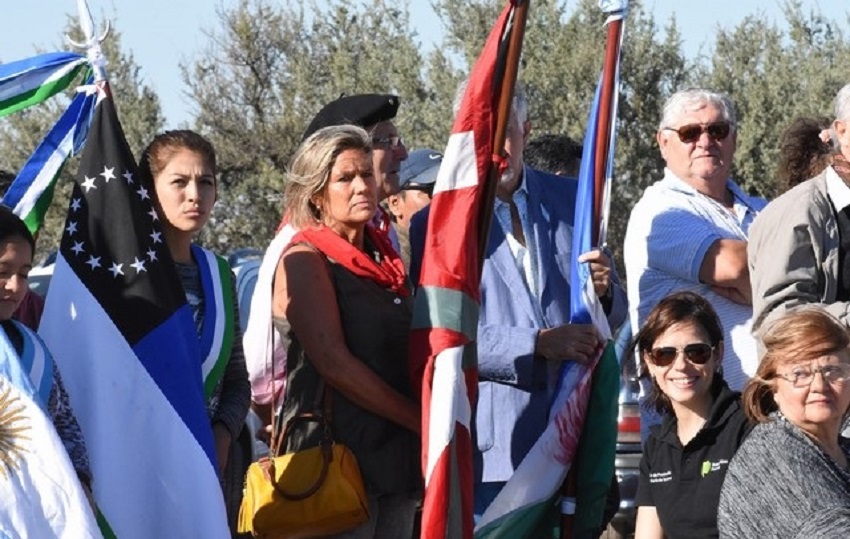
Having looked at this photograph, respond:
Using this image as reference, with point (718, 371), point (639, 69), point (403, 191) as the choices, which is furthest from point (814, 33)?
point (718, 371)

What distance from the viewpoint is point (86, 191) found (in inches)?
218

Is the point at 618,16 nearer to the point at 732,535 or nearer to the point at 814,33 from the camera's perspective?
the point at 732,535

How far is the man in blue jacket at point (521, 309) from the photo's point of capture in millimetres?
6125

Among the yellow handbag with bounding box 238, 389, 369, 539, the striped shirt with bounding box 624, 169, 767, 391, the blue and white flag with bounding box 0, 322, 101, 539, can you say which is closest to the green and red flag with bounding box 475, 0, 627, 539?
the striped shirt with bounding box 624, 169, 767, 391

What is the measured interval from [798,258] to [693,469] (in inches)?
30.6

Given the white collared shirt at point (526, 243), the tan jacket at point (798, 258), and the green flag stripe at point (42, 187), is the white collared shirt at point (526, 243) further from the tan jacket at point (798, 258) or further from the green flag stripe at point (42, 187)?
the green flag stripe at point (42, 187)

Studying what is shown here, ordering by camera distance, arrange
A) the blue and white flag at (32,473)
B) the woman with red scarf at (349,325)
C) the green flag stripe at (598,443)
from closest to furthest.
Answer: the blue and white flag at (32,473)
the woman with red scarf at (349,325)
the green flag stripe at (598,443)

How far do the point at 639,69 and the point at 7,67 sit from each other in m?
21.5

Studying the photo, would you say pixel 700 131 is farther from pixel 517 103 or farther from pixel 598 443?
pixel 598 443

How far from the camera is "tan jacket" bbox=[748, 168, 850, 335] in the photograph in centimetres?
571

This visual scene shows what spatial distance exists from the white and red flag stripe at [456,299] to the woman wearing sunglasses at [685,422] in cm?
60

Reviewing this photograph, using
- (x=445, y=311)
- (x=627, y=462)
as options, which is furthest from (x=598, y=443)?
(x=627, y=462)

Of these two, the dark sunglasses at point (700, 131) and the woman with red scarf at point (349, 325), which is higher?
the dark sunglasses at point (700, 131)

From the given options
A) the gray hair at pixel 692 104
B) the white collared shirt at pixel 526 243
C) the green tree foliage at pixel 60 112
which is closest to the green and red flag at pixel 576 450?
the white collared shirt at pixel 526 243
